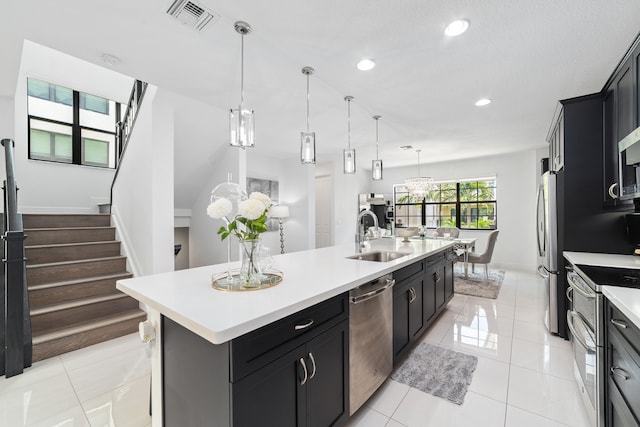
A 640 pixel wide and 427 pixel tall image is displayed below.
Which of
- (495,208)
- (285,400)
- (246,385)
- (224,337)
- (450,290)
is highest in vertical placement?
(495,208)

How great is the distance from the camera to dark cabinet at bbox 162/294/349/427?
96cm

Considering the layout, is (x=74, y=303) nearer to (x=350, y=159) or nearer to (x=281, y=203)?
(x=350, y=159)

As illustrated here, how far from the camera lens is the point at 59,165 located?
483 centimetres

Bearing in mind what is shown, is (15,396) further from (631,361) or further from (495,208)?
(495,208)

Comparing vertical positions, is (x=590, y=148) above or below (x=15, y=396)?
above

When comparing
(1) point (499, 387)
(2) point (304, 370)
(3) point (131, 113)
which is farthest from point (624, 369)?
(3) point (131, 113)

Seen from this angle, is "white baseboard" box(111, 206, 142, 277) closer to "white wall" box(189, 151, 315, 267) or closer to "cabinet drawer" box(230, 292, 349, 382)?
"white wall" box(189, 151, 315, 267)

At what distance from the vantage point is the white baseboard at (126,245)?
3360mm

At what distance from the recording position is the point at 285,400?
1.14 m

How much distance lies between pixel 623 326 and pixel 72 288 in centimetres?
440

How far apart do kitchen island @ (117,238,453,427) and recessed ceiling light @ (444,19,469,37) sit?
1823 millimetres

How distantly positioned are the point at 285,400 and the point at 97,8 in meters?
2.59

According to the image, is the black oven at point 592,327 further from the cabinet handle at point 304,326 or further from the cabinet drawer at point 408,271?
the cabinet handle at point 304,326

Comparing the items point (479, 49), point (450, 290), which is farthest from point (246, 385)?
point (450, 290)
